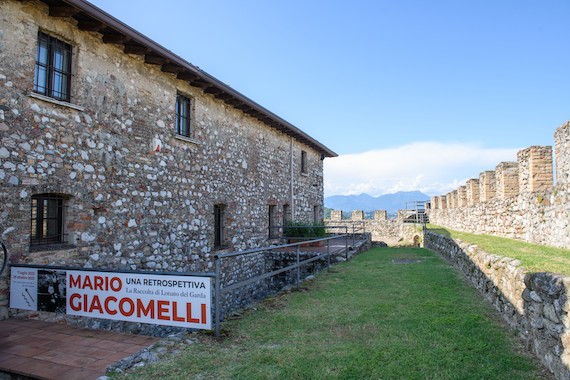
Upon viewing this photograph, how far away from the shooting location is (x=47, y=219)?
21.3ft

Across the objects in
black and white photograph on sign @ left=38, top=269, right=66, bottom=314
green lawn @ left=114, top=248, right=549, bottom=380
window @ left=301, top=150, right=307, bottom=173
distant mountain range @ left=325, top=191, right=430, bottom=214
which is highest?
distant mountain range @ left=325, top=191, right=430, bottom=214

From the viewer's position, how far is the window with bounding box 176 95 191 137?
31.9 feet

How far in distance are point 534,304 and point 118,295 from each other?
16.2 ft

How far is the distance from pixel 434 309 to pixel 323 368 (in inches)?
117

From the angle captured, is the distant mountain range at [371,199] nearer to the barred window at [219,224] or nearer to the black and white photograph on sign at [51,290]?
the barred window at [219,224]

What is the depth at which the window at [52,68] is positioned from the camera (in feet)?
20.8

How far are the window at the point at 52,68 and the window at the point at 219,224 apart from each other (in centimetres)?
555

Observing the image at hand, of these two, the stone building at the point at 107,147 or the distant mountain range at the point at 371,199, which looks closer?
the stone building at the point at 107,147

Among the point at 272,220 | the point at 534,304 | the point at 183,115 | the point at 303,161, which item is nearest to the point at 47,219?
→ the point at 183,115

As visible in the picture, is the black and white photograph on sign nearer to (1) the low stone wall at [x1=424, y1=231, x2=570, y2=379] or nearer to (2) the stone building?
(2) the stone building

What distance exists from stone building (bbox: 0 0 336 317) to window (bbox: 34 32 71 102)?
0.02 meters

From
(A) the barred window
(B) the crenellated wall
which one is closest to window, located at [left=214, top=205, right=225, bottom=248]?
(A) the barred window

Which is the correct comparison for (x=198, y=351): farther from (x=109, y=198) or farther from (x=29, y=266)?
(x=109, y=198)

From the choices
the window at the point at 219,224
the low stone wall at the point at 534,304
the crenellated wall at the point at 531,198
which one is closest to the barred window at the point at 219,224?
the window at the point at 219,224
